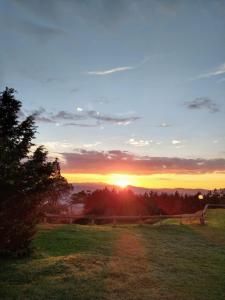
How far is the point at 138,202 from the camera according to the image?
72000 mm

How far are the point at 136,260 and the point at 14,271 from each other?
5.94 m

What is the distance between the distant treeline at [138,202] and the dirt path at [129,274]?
136ft

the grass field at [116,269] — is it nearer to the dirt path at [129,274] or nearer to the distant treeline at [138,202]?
the dirt path at [129,274]

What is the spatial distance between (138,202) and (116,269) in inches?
2229

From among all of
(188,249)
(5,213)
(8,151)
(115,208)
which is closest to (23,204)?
(5,213)

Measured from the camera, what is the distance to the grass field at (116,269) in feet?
42.2

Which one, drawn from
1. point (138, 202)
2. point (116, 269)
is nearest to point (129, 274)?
point (116, 269)

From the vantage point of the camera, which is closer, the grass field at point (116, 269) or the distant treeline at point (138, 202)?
the grass field at point (116, 269)

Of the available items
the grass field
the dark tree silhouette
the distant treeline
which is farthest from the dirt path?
the distant treeline

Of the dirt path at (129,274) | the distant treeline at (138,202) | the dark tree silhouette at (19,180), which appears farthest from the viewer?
the distant treeline at (138,202)

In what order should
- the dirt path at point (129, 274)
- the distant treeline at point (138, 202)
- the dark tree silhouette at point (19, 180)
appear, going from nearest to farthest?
the dirt path at point (129, 274) < the dark tree silhouette at point (19, 180) < the distant treeline at point (138, 202)

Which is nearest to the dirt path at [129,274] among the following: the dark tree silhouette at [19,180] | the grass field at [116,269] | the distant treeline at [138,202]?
the grass field at [116,269]

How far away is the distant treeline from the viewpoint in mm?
68106

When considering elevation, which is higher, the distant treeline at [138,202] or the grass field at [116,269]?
the distant treeline at [138,202]
